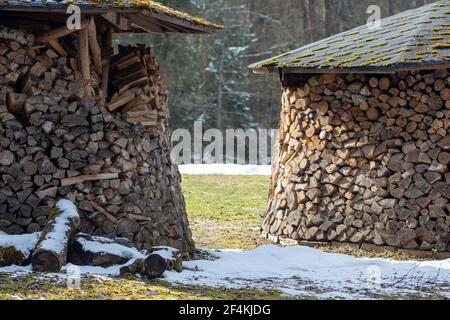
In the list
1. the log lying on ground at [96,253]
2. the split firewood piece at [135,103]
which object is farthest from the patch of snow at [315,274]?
the split firewood piece at [135,103]

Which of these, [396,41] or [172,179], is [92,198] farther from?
[396,41]

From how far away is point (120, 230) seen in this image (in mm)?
10555

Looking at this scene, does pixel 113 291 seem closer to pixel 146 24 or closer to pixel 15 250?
pixel 15 250

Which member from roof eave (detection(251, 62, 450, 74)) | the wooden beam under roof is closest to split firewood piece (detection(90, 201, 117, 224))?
the wooden beam under roof

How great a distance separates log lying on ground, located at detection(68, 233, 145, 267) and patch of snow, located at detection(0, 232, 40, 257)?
398 mm

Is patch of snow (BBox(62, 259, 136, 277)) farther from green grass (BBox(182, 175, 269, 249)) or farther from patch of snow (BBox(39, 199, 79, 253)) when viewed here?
green grass (BBox(182, 175, 269, 249))

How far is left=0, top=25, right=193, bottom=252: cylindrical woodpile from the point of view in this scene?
1003 cm

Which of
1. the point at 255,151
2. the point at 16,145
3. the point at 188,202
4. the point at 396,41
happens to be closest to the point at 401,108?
the point at 396,41

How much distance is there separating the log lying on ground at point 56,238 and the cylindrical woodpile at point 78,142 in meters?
0.36

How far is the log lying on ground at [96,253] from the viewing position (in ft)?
30.1

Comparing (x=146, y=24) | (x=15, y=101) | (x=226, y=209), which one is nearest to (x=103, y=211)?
(x=15, y=101)

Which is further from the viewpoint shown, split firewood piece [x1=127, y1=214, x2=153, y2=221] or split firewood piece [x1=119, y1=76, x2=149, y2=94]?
split firewood piece [x1=119, y1=76, x2=149, y2=94]

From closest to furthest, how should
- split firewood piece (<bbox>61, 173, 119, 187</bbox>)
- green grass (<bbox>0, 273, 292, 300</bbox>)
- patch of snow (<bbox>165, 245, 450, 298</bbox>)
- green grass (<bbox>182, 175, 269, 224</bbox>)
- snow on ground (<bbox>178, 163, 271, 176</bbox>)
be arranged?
green grass (<bbox>0, 273, 292, 300</bbox>) → patch of snow (<bbox>165, 245, 450, 298</bbox>) → split firewood piece (<bbox>61, 173, 119, 187</bbox>) → green grass (<bbox>182, 175, 269, 224</bbox>) → snow on ground (<bbox>178, 163, 271, 176</bbox>)

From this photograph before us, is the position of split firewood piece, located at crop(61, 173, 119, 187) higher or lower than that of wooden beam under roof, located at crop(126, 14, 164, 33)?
lower
